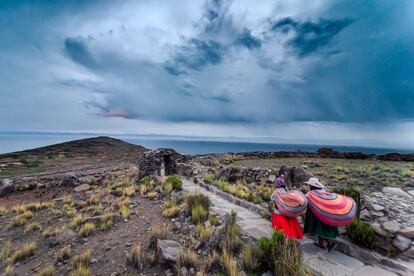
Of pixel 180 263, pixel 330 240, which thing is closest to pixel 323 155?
pixel 330 240

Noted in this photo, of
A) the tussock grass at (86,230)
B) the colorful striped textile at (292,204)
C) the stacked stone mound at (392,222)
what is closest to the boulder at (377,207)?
the stacked stone mound at (392,222)

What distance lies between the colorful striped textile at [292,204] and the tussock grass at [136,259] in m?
3.43

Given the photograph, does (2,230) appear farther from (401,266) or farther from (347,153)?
(347,153)

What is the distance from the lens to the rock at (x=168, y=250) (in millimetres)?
4648

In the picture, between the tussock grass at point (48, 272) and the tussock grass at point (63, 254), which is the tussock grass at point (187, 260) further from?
the tussock grass at point (63, 254)

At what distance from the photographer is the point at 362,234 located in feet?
15.3

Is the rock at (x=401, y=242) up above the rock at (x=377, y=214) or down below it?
below

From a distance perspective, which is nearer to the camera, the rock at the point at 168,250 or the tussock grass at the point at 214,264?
the tussock grass at the point at 214,264

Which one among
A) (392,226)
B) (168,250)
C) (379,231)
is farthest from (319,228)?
(168,250)

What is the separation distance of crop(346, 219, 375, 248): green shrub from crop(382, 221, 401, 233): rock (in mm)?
527

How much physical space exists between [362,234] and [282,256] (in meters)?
2.21

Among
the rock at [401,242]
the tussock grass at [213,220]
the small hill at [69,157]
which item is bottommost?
the small hill at [69,157]

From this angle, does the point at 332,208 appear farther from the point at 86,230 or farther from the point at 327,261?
the point at 86,230

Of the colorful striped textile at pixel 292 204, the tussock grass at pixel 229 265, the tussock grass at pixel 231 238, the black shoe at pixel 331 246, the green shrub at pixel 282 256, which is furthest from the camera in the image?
the tussock grass at pixel 231 238
